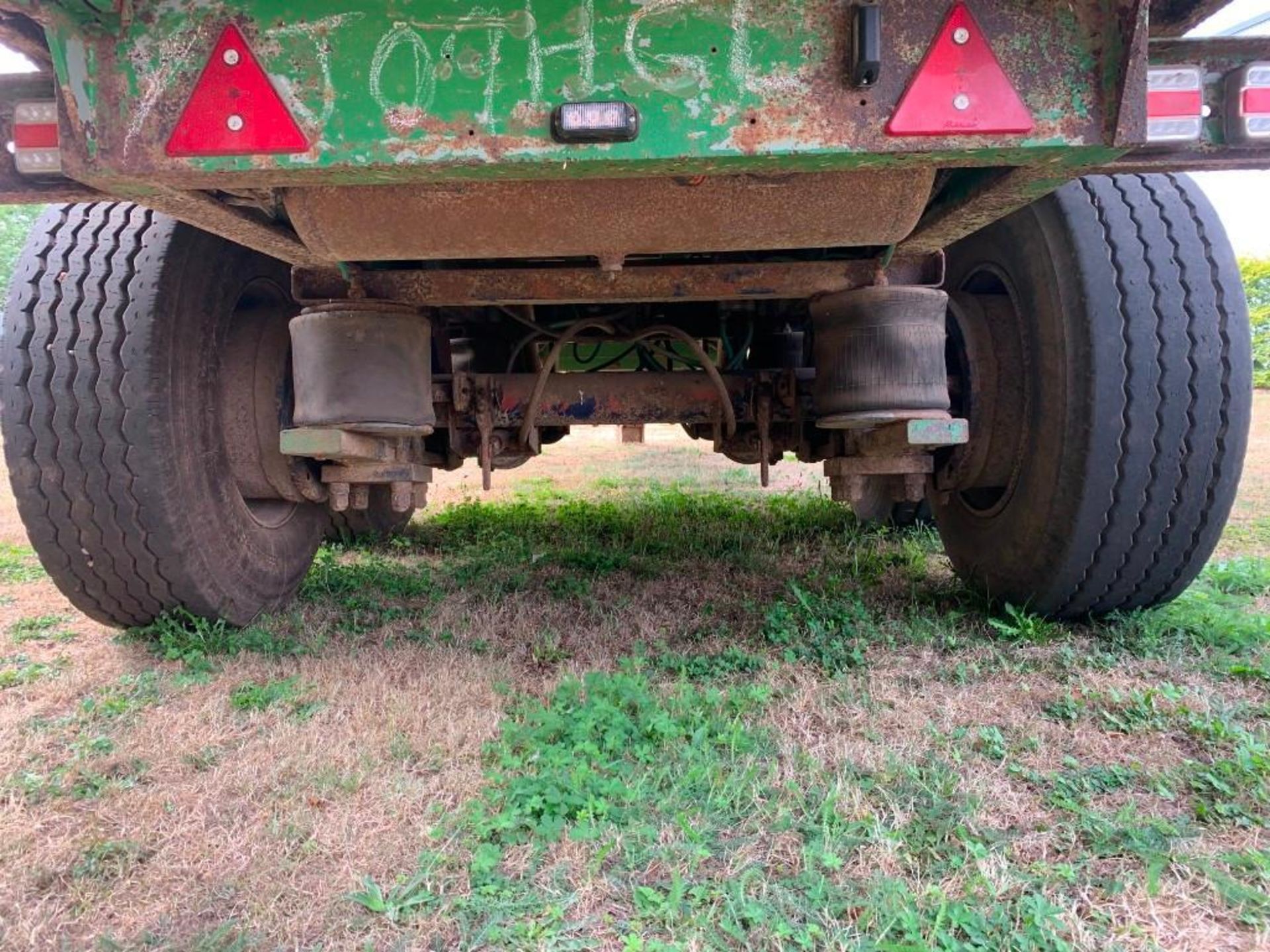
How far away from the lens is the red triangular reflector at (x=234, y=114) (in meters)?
1.27

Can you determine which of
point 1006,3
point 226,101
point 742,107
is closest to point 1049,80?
point 1006,3

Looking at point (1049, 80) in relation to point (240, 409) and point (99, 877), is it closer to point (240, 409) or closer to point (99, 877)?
point (99, 877)

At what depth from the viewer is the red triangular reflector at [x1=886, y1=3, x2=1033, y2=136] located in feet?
4.14

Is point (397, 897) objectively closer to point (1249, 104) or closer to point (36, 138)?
point (36, 138)

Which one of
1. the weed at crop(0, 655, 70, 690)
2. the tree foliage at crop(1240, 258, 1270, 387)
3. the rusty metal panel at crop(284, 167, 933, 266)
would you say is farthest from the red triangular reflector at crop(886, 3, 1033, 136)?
the tree foliage at crop(1240, 258, 1270, 387)

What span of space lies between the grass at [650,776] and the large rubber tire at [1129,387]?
21cm

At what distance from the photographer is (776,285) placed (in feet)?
6.42

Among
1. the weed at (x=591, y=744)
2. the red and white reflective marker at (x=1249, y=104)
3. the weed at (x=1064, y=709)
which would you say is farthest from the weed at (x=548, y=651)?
the red and white reflective marker at (x=1249, y=104)

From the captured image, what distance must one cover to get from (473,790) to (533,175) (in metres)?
1.04

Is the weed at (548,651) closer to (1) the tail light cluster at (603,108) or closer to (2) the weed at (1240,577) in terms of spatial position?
(1) the tail light cluster at (603,108)

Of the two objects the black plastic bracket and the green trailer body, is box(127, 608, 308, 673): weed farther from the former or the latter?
the black plastic bracket

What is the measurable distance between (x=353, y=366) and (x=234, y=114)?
717 mm

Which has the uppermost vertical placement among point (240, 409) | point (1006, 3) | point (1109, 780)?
point (1006, 3)

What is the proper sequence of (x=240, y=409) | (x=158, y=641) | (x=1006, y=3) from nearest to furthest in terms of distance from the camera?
1. (x=1006, y=3)
2. (x=158, y=641)
3. (x=240, y=409)
